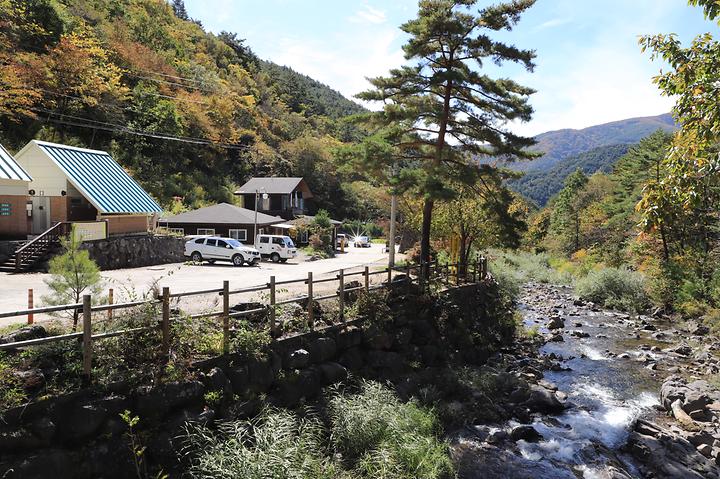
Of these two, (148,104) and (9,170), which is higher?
(148,104)

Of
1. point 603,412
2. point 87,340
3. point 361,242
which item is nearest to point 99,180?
point 87,340

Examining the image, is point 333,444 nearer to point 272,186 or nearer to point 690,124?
point 690,124

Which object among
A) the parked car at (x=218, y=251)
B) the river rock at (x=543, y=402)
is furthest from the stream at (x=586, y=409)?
the parked car at (x=218, y=251)

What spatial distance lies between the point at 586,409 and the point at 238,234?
29643mm

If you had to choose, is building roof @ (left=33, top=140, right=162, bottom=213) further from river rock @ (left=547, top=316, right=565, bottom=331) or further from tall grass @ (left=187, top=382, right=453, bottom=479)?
river rock @ (left=547, top=316, right=565, bottom=331)

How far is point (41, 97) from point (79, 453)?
118 ft

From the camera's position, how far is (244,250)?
26500 mm

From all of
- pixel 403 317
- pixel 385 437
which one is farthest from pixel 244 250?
pixel 385 437

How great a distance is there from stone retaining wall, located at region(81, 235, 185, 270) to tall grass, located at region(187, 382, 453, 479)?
15.9 metres

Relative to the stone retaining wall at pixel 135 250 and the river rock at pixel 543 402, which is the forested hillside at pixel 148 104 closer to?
the stone retaining wall at pixel 135 250

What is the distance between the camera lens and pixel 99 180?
2416 cm

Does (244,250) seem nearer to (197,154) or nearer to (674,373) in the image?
(674,373)

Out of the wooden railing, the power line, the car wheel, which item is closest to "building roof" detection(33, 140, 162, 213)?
the wooden railing

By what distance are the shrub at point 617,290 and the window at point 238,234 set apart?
25576 millimetres
